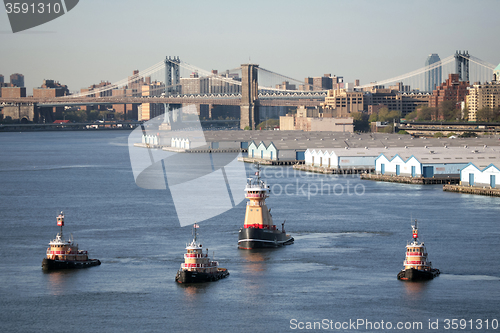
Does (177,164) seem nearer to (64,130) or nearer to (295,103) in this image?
(295,103)

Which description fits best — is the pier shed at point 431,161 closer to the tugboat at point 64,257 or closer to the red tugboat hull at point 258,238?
the red tugboat hull at point 258,238

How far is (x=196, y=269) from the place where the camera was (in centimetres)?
1645

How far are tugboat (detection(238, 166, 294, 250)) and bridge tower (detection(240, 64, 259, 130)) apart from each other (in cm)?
7506

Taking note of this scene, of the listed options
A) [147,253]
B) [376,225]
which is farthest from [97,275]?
[376,225]

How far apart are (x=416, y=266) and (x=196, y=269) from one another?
4.45 metres

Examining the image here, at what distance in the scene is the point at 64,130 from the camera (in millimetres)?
120438

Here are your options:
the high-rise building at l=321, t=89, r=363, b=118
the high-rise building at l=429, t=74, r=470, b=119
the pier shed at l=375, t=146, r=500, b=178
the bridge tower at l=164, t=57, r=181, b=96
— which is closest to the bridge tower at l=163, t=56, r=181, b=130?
the bridge tower at l=164, t=57, r=181, b=96

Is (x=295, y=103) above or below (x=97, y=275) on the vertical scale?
above

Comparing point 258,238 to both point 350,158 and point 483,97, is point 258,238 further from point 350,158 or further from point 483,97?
point 483,97

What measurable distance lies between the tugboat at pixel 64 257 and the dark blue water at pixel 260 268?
0.92ft

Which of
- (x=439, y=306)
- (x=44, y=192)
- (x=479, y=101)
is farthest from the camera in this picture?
(x=479, y=101)

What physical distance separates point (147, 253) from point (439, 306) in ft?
24.4

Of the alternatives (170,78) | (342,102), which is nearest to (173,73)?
(170,78)

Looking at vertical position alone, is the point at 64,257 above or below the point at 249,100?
below
